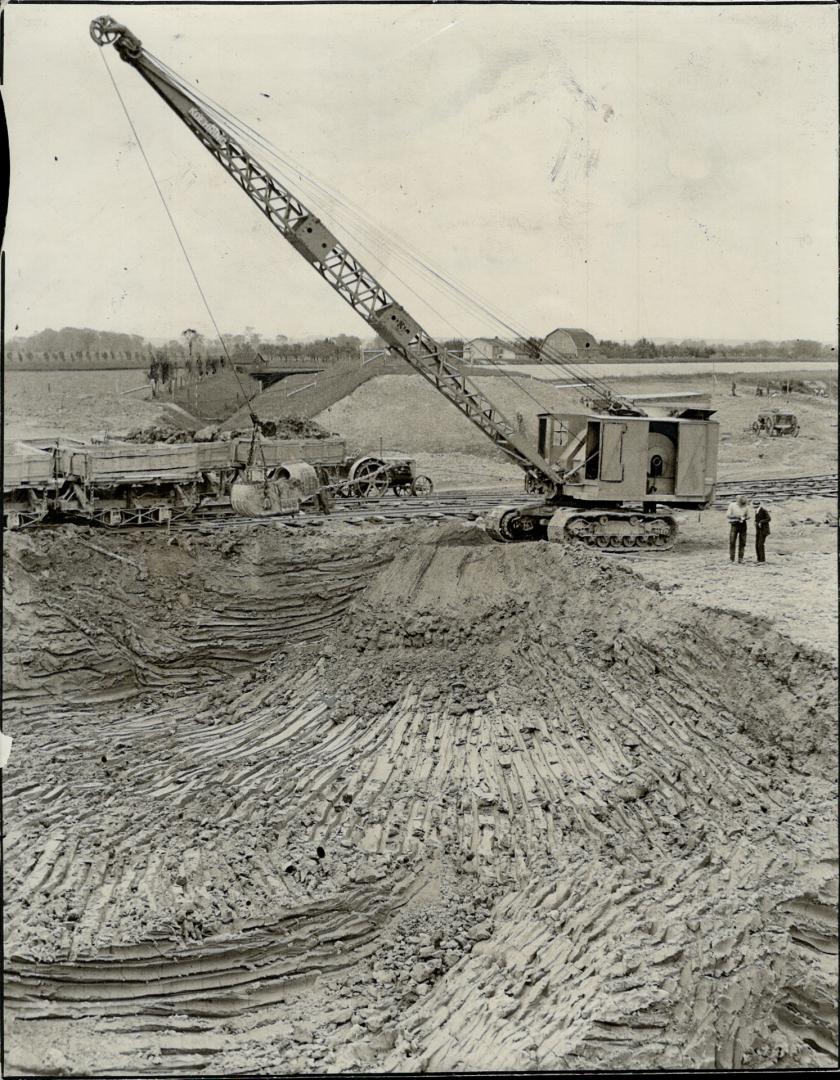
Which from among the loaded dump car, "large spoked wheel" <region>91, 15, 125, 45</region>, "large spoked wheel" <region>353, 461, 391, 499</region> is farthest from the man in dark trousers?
"large spoked wheel" <region>91, 15, 125, 45</region>

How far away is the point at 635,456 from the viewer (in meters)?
7.59

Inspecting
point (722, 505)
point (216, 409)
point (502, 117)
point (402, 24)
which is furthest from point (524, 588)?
point (402, 24)

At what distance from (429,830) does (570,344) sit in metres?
3.40

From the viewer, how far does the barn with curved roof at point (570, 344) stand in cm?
672

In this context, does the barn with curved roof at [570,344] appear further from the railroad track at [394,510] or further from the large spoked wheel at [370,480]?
the large spoked wheel at [370,480]

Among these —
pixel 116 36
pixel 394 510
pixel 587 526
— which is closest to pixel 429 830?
pixel 587 526

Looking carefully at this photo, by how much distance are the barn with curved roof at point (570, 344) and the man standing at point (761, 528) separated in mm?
1567

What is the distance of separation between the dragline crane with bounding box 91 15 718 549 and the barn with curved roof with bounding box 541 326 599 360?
0.57 meters

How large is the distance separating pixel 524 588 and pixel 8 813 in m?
4.02

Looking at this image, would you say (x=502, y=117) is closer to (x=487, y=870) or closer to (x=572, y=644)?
(x=572, y=644)

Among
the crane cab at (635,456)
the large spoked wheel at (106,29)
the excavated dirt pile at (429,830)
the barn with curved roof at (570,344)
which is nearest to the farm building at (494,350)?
the barn with curved roof at (570,344)

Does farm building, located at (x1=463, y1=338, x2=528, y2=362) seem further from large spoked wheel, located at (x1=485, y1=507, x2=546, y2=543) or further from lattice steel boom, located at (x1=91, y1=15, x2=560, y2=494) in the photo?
large spoked wheel, located at (x1=485, y1=507, x2=546, y2=543)

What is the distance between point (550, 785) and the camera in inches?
254

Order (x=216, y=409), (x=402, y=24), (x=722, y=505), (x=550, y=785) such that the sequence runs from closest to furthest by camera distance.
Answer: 1. (x=402, y=24)
2. (x=550, y=785)
3. (x=722, y=505)
4. (x=216, y=409)
